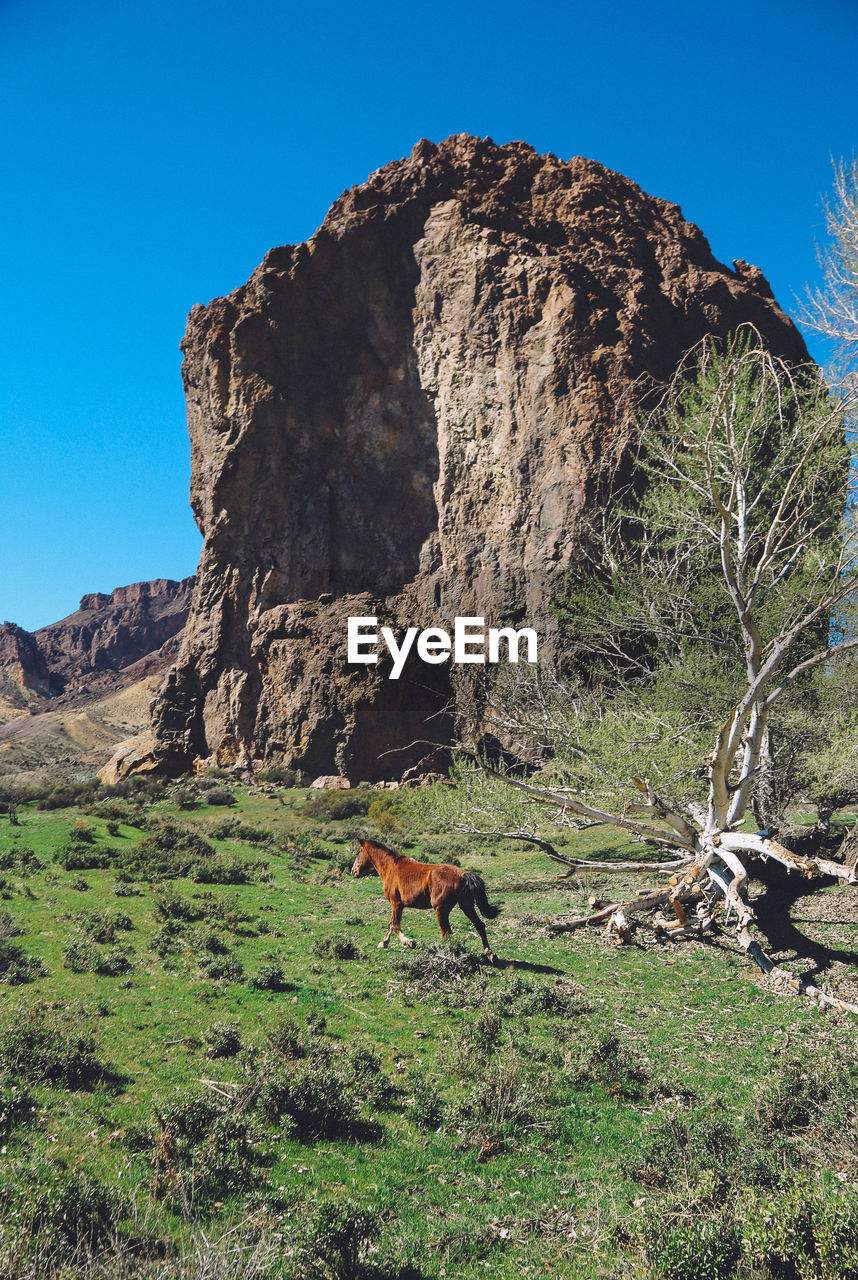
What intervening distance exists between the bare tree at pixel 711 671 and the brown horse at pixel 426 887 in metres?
2.93

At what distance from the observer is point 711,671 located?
18.4 m

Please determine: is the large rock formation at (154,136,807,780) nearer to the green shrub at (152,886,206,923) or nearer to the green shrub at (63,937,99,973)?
the green shrub at (152,886,206,923)

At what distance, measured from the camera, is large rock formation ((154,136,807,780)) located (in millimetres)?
40750

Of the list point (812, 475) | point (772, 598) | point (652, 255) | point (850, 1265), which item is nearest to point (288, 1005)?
point (850, 1265)

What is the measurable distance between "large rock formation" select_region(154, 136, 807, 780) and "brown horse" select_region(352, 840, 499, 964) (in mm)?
27243

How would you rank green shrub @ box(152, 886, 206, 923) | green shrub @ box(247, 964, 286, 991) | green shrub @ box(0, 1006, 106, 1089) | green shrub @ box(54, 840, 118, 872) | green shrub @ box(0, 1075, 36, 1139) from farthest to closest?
green shrub @ box(54, 840, 118, 872)
green shrub @ box(152, 886, 206, 923)
green shrub @ box(247, 964, 286, 991)
green shrub @ box(0, 1006, 106, 1089)
green shrub @ box(0, 1075, 36, 1139)

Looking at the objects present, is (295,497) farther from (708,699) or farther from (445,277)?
(708,699)

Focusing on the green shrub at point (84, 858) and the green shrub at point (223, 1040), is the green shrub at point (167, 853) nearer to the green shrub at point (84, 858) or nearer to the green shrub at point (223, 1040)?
the green shrub at point (84, 858)

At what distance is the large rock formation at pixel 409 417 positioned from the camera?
134 feet

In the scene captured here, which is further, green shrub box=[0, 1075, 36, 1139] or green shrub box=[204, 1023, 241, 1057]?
green shrub box=[204, 1023, 241, 1057]

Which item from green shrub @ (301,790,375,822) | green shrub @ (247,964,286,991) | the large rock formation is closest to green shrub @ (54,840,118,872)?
green shrub @ (247,964,286,991)

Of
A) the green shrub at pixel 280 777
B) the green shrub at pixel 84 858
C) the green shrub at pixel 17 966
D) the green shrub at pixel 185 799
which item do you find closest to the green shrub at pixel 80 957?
the green shrub at pixel 17 966

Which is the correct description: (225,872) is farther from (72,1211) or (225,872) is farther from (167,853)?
(72,1211)

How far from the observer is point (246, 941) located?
1351cm
